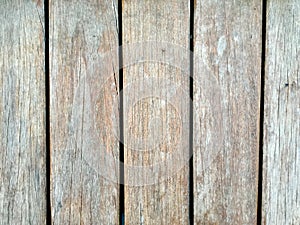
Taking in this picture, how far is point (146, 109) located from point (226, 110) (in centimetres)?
22

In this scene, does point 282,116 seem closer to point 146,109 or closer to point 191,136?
point 191,136

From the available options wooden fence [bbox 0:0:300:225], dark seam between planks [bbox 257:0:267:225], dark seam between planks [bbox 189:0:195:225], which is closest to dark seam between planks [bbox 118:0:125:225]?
wooden fence [bbox 0:0:300:225]

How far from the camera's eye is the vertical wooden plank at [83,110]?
1.17 meters

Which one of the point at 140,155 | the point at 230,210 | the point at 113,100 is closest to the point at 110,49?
the point at 113,100

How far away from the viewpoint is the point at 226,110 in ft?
3.91

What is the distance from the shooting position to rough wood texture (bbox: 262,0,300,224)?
46.6 inches

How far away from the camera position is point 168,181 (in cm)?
120

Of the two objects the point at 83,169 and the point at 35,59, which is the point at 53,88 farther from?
the point at 83,169

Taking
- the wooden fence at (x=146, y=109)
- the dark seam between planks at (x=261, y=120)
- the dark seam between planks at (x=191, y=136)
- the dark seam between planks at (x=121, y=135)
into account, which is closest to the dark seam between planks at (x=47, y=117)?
the wooden fence at (x=146, y=109)

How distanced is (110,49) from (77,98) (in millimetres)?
164

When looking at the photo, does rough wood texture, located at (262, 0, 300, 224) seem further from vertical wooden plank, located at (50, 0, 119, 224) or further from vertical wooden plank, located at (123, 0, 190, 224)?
vertical wooden plank, located at (50, 0, 119, 224)

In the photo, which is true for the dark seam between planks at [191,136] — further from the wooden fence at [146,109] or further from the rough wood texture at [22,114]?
the rough wood texture at [22,114]

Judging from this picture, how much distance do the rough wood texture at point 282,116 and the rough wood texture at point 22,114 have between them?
24.8 inches

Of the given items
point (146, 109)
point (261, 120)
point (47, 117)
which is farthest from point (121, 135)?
point (261, 120)
